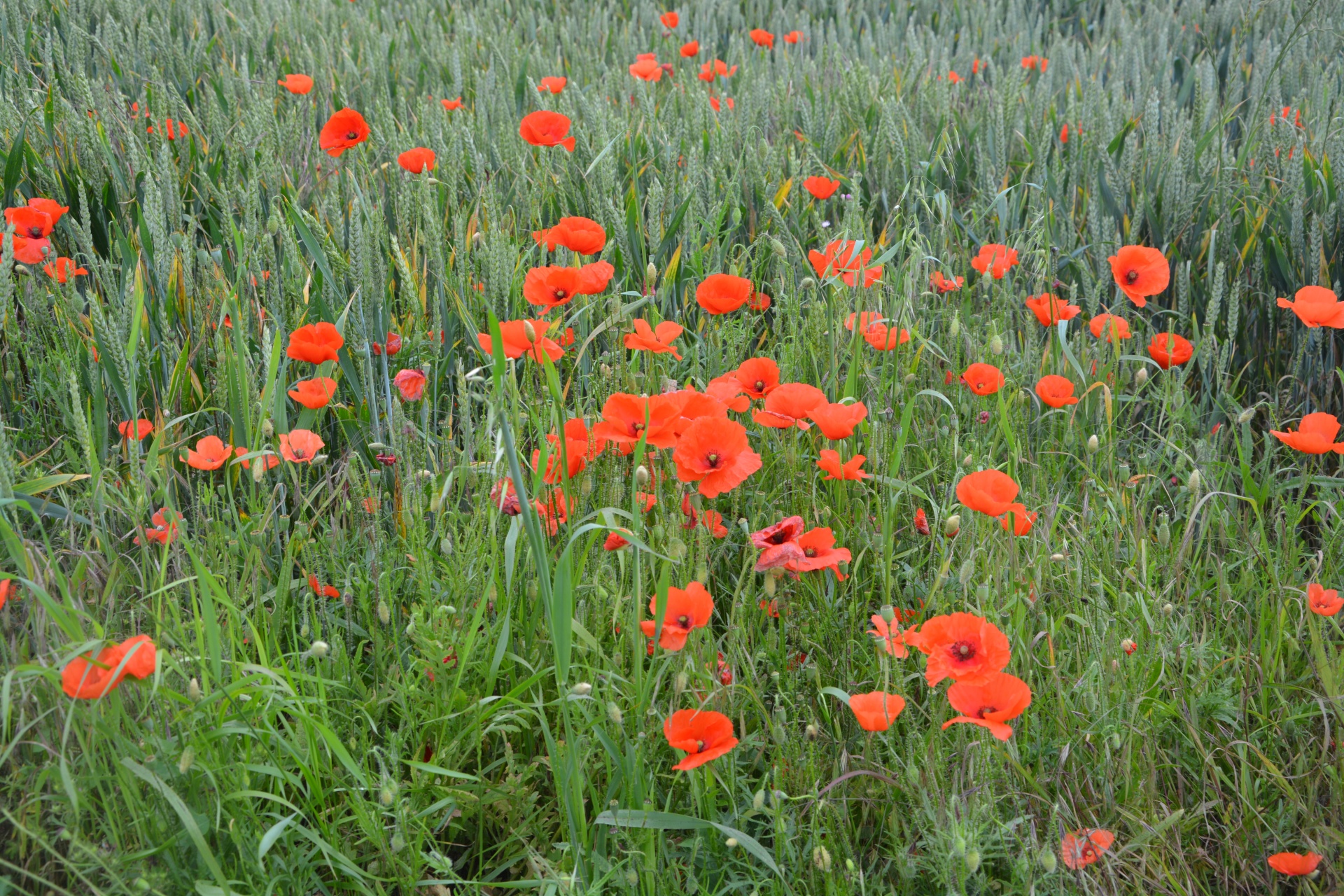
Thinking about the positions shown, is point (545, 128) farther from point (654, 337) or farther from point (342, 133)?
point (654, 337)

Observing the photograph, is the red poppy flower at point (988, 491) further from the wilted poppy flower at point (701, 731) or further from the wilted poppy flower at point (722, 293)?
the wilted poppy flower at point (722, 293)

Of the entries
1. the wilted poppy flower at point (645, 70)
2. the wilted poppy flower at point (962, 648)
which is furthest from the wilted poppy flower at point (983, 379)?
the wilted poppy flower at point (645, 70)

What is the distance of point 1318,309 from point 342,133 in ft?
6.33

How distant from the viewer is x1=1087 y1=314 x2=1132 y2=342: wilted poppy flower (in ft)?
6.04

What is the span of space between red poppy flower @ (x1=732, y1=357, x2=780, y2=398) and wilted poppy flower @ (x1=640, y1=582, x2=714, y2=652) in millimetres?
509

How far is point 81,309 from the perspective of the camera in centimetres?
190

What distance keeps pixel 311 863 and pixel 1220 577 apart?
128cm

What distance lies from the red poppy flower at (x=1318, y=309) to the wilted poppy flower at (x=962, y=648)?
99 cm

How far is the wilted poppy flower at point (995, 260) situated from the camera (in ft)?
6.41

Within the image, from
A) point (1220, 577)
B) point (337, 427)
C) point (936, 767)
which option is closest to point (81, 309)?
point (337, 427)

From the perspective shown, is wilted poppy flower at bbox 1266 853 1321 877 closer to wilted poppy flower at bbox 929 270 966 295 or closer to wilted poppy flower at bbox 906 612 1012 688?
wilted poppy flower at bbox 906 612 1012 688

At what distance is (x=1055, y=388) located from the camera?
1.75 metres

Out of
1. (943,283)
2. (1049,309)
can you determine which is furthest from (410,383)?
(1049,309)

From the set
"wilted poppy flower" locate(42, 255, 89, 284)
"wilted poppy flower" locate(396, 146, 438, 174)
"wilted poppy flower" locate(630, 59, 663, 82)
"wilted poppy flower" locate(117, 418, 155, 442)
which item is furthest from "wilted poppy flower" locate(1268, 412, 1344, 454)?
"wilted poppy flower" locate(630, 59, 663, 82)
